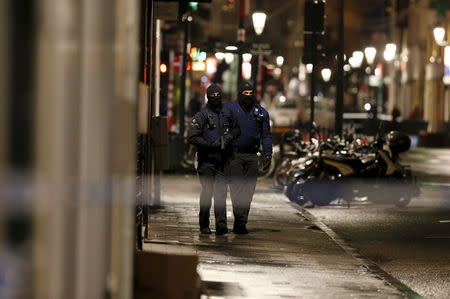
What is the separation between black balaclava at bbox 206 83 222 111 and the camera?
50.2 ft

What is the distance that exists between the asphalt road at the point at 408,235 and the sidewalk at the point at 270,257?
0.40 meters

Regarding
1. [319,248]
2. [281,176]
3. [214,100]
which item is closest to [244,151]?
[214,100]

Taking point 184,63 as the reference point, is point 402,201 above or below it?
below

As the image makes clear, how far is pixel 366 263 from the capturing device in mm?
13172

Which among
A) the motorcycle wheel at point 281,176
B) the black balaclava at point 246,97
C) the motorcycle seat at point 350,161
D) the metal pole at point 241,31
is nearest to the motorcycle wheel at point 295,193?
the motorcycle seat at point 350,161

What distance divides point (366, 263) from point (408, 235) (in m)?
3.35

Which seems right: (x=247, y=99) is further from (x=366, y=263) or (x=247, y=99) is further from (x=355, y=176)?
(x=355, y=176)

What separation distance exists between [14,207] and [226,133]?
38.8ft

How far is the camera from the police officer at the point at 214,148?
15.2 metres

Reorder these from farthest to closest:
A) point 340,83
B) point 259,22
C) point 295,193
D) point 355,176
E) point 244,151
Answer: point 259,22, point 340,83, point 355,176, point 295,193, point 244,151

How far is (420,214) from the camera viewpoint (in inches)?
771

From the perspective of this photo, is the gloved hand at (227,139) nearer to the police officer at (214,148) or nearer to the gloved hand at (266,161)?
the police officer at (214,148)

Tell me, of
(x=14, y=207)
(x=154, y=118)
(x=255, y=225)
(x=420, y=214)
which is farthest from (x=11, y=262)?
(x=420, y=214)

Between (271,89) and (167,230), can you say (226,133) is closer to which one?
(167,230)
